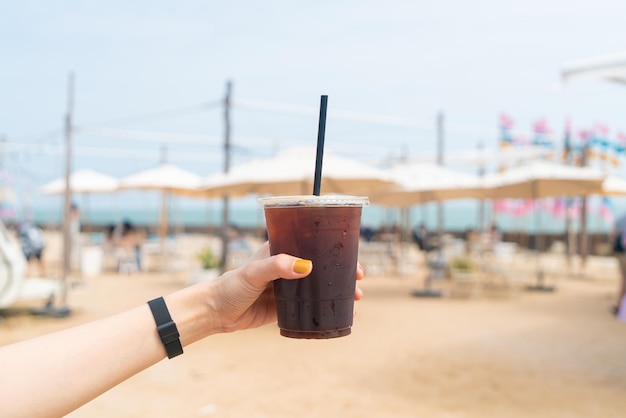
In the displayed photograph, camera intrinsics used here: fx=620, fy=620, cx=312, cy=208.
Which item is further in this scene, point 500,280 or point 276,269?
point 500,280

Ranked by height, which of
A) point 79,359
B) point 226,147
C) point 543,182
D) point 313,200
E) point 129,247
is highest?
point 226,147

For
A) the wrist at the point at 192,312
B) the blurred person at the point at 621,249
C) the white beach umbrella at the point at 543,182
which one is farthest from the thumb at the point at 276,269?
the white beach umbrella at the point at 543,182

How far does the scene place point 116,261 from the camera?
49.3ft

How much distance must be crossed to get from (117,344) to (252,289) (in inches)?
11.1

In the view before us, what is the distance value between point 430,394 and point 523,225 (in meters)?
20.6

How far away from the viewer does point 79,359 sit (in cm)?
115

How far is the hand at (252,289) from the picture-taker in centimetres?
122

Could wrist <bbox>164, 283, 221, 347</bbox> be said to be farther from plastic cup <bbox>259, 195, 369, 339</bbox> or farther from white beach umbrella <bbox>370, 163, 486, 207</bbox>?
white beach umbrella <bbox>370, 163, 486, 207</bbox>

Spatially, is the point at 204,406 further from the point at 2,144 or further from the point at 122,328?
the point at 2,144

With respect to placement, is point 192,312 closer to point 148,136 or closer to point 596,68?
point 596,68

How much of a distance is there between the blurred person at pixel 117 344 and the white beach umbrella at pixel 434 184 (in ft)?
30.8

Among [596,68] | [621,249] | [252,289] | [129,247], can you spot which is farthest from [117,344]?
[129,247]

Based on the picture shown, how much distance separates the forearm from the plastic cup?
0.70ft

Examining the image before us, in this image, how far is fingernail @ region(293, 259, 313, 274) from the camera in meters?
1.22
